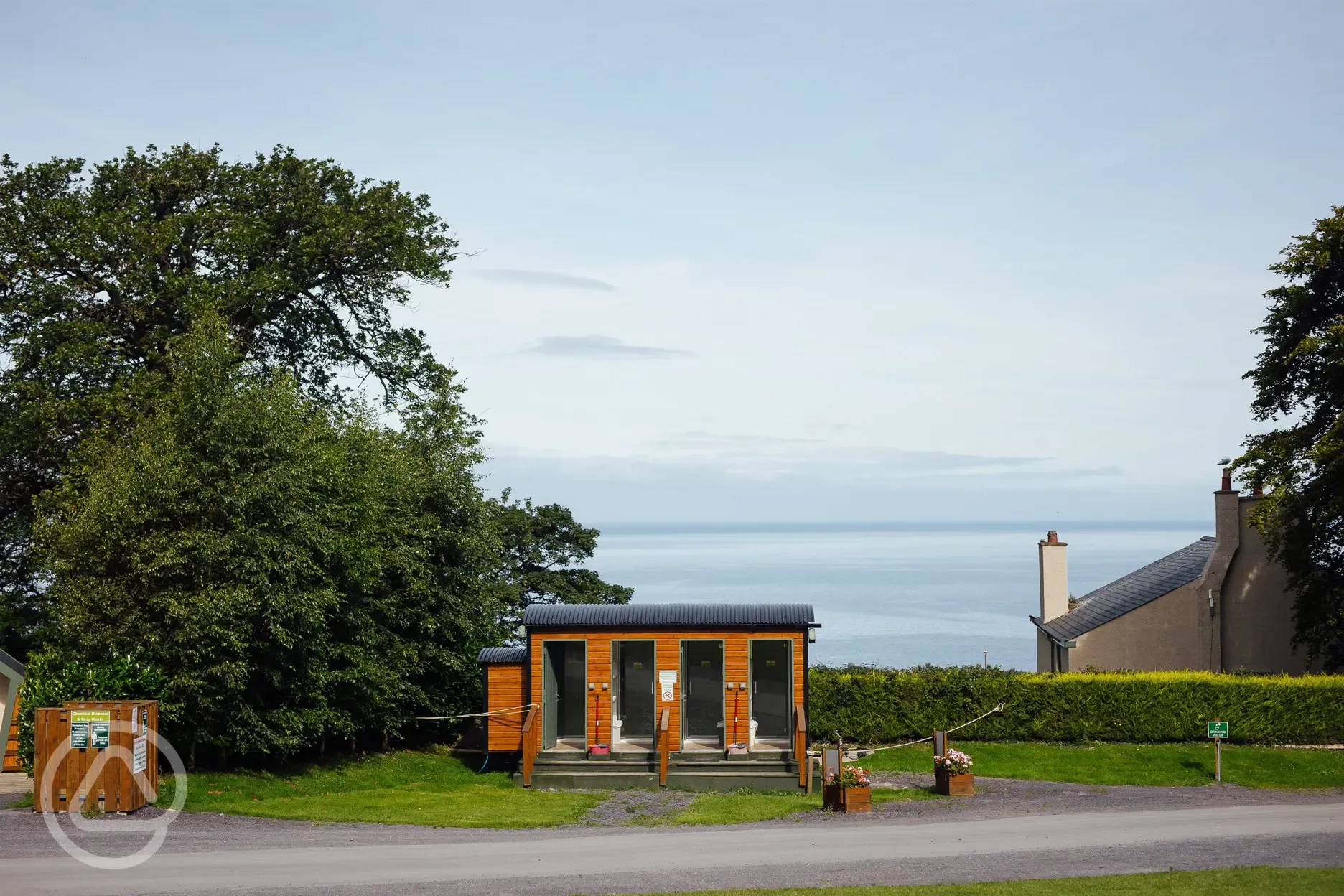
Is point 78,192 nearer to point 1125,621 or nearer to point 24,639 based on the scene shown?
point 24,639

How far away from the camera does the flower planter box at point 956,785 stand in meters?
20.0

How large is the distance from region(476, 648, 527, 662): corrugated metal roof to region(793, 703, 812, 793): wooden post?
19.0ft

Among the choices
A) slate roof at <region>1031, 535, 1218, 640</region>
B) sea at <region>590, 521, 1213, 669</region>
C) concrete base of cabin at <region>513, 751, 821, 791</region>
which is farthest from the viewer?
sea at <region>590, 521, 1213, 669</region>

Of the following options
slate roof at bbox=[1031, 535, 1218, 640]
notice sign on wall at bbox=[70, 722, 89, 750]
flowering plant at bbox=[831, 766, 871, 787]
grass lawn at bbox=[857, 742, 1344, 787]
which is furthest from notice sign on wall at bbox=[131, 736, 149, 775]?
slate roof at bbox=[1031, 535, 1218, 640]

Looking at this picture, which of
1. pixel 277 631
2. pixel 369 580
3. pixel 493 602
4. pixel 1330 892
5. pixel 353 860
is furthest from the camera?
pixel 493 602

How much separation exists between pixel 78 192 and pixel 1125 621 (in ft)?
91.6

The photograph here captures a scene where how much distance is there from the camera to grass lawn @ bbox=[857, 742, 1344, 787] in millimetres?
21656

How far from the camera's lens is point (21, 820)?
15852 millimetres

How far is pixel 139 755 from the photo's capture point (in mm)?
16828

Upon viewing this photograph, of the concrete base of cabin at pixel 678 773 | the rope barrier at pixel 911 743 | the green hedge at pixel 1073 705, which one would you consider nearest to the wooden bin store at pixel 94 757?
the concrete base of cabin at pixel 678 773

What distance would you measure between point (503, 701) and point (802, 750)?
6381mm

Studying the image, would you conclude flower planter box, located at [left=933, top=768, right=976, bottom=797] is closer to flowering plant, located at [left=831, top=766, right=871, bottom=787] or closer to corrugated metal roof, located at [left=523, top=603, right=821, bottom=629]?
flowering plant, located at [left=831, top=766, right=871, bottom=787]

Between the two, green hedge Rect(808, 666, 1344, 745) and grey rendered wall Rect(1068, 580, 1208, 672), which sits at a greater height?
grey rendered wall Rect(1068, 580, 1208, 672)

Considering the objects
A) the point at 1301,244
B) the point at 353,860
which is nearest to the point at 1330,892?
the point at 353,860
